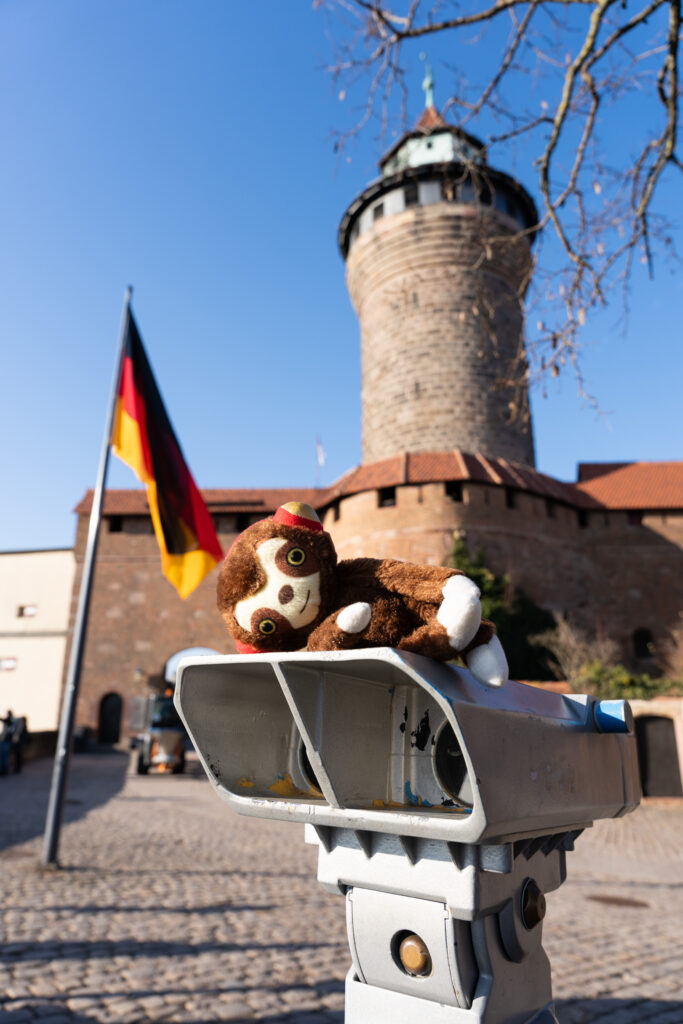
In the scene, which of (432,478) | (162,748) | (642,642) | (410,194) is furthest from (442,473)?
(162,748)

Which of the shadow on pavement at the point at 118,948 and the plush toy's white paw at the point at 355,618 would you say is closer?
the plush toy's white paw at the point at 355,618

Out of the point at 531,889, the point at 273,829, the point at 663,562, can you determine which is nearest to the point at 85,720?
the point at 273,829

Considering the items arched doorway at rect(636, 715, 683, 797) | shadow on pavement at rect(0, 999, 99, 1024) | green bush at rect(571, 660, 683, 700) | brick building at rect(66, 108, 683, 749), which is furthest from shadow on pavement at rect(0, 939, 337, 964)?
brick building at rect(66, 108, 683, 749)

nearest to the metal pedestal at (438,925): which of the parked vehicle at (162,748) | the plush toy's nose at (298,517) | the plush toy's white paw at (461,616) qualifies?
the plush toy's white paw at (461,616)

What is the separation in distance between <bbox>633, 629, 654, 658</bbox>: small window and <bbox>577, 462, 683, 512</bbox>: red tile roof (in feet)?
14.6

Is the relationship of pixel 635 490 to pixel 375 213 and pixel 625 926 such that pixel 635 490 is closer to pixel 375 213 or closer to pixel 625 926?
pixel 375 213

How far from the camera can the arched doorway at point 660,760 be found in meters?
12.8

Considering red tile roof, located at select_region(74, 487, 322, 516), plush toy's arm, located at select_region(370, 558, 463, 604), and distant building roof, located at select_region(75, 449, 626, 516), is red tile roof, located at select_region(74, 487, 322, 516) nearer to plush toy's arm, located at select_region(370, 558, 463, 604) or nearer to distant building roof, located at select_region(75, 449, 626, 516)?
distant building roof, located at select_region(75, 449, 626, 516)

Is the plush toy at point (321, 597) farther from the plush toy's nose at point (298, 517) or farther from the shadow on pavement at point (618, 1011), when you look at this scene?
the shadow on pavement at point (618, 1011)

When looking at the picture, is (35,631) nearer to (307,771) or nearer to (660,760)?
(660,760)

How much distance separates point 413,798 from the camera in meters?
1.64

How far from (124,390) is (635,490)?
22.0m

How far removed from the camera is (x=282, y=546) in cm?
155

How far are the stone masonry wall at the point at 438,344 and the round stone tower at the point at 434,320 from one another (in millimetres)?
36
